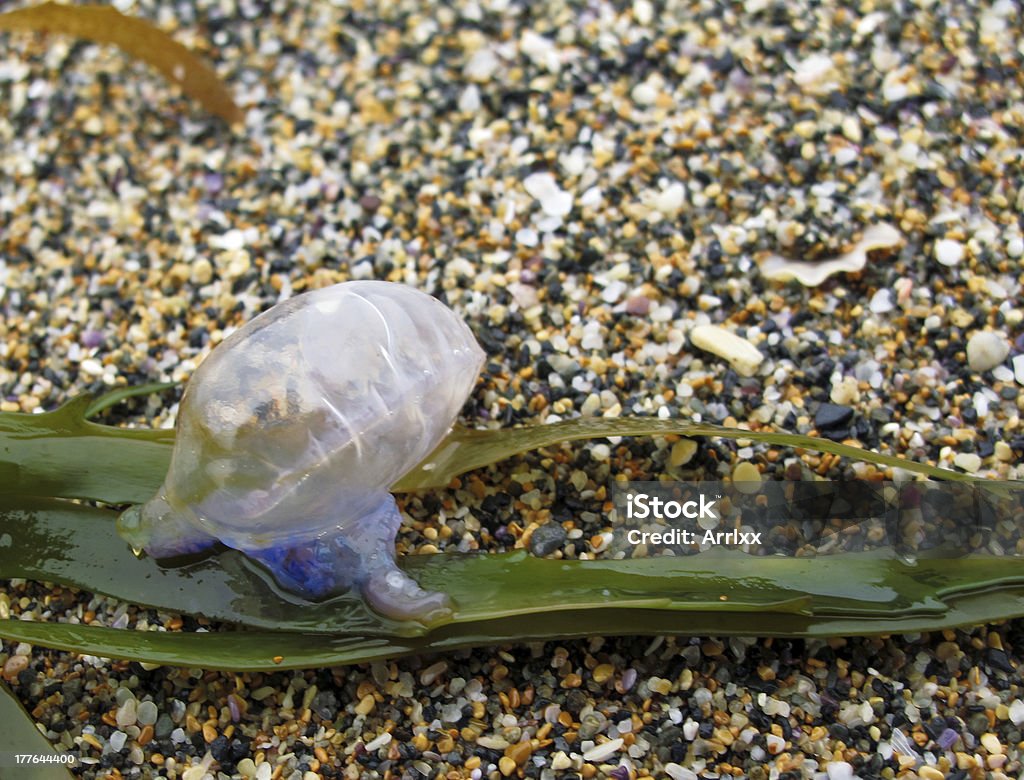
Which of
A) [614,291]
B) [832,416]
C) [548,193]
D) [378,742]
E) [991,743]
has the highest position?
[548,193]

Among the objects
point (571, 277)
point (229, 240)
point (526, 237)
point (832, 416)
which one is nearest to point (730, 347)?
point (832, 416)

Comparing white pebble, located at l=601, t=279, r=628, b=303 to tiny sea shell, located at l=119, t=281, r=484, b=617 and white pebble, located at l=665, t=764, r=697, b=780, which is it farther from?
white pebble, located at l=665, t=764, r=697, b=780

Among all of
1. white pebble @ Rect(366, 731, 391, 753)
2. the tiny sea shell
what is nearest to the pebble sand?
white pebble @ Rect(366, 731, 391, 753)

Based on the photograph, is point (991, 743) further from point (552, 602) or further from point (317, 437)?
point (317, 437)

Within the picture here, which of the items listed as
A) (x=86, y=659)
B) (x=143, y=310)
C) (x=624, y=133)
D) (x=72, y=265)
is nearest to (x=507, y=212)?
(x=624, y=133)

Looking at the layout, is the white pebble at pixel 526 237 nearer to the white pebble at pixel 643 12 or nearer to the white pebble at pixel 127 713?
the white pebble at pixel 643 12

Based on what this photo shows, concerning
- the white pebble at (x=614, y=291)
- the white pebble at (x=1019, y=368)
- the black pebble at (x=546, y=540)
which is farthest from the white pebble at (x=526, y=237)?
the white pebble at (x=1019, y=368)

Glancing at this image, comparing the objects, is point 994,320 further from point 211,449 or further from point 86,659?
point 86,659
